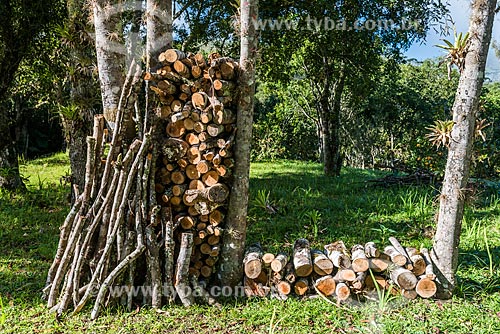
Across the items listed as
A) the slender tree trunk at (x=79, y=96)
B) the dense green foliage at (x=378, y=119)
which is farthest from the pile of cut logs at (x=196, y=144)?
the dense green foliage at (x=378, y=119)

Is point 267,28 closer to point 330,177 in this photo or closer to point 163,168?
point 330,177

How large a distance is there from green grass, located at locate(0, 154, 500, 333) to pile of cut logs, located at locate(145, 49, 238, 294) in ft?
2.20

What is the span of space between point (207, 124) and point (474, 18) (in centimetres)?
218

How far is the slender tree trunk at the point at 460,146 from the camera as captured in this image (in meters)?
3.03

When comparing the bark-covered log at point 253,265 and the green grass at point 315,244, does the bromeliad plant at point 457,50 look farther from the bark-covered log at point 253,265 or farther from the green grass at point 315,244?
the bark-covered log at point 253,265

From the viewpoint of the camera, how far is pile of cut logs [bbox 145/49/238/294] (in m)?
3.32

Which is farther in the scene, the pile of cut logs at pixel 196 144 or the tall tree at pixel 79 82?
the tall tree at pixel 79 82

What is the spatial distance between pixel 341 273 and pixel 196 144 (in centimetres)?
158

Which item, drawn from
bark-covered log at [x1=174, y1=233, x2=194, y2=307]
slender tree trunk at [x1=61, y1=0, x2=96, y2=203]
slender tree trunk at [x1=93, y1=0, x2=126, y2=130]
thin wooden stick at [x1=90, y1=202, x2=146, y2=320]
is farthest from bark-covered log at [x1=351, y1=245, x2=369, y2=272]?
slender tree trunk at [x1=61, y1=0, x2=96, y2=203]

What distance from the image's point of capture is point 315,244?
4398mm

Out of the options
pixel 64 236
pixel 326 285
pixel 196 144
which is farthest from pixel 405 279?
pixel 64 236

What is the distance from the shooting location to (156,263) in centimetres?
327

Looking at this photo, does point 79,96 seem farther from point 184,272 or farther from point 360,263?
point 360,263

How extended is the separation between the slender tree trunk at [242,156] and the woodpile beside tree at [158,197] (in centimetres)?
7
